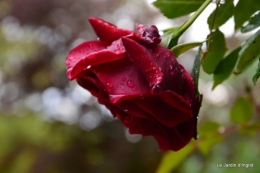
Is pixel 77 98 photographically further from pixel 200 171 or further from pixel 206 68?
pixel 206 68

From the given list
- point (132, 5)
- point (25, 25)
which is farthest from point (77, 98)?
point (132, 5)

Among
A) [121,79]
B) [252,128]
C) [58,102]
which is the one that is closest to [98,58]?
[121,79]

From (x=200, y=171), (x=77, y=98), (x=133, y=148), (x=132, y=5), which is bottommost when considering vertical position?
(x=133, y=148)

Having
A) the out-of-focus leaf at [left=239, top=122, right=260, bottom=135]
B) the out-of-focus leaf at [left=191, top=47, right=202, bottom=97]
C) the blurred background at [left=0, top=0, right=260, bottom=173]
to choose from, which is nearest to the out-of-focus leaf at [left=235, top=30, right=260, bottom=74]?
the out-of-focus leaf at [left=191, top=47, right=202, bottom=97]

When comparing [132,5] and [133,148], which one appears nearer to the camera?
[133,148]

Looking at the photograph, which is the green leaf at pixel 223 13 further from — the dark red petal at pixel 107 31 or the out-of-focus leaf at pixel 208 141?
the out-of-focus leaf at pixel 208 141

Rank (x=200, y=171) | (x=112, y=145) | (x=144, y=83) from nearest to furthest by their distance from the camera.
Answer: (x=144, y=83)
(x=200, y=171)
(x=112, y=145)

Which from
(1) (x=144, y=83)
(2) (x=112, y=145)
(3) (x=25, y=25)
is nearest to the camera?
(1) (x=144, y=83)
